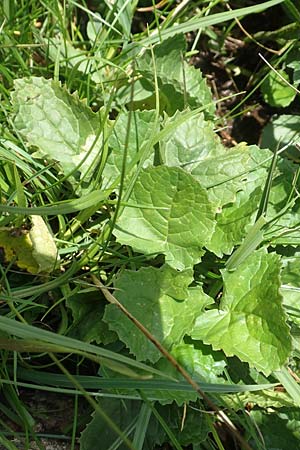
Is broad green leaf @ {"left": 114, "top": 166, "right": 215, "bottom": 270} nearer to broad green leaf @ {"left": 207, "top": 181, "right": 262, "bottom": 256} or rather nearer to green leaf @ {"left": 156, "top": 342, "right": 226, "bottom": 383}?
broad green leaf @ {"left": 207, "top": 181, "right": 262, "bottom": 256}

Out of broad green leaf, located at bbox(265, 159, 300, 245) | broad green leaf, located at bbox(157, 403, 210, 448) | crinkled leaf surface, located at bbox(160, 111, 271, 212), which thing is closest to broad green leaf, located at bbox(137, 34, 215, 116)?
crinkled leaf surface, located at bbox(160, 111, 271, 212)

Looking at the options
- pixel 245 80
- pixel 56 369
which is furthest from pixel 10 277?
pixel 245 80

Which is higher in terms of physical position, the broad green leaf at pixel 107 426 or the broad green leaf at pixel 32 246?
the broad green leaf at pixel 32 246

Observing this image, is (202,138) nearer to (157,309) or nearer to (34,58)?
(157,309)

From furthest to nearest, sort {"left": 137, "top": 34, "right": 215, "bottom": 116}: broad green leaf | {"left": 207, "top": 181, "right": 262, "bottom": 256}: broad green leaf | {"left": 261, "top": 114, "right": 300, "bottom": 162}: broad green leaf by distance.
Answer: {"left": 261, "top": 114, "right": 300, "bottom": 162}: broad green leaf < {"left": 137, "top": 34, "right": 215, "bottom": 116}: broad green leaf < {"left": 207, "top": 181, "right": 262, "bottom": 256}: broad green leaf

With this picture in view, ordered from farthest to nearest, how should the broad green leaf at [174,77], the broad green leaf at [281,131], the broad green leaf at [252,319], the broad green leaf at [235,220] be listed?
the broad green leaf at [281,131] < the broad green leaf at [174,77] < the broad green leaf at [235,220] < the broad green leaf at [252,319]

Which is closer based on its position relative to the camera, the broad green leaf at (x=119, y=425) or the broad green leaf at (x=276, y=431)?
the broad green leaf at (x=119, y=425)

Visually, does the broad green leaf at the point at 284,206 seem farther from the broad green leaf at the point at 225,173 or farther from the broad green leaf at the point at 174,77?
the broad green leaf at the point at 174,77

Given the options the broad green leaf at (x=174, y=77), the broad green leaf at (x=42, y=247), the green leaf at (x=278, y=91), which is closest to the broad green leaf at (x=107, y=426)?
the broad green leaf at (x=42, y=247)
